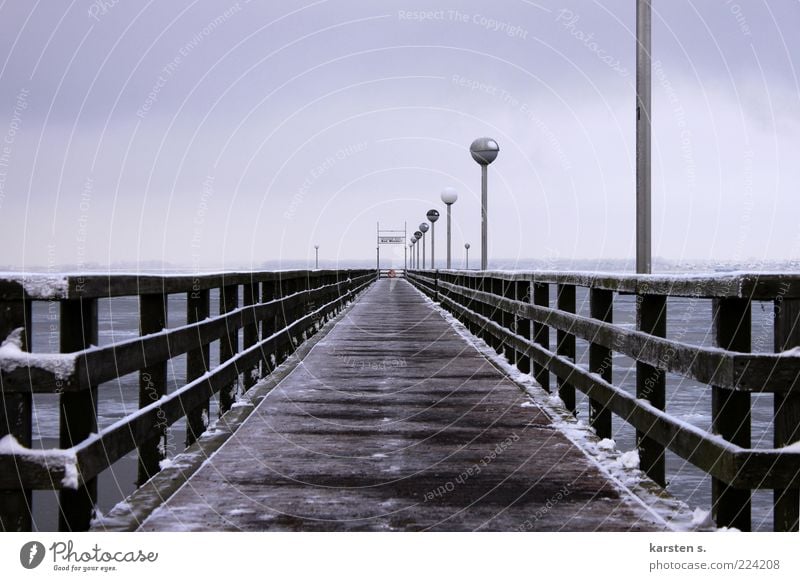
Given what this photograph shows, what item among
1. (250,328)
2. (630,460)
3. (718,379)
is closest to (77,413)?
(718,379)

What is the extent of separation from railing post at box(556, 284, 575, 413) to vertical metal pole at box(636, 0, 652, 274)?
1082mm

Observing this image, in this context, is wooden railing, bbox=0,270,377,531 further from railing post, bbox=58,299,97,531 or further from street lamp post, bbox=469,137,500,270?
street lamp post, bbox=469,137,500,270

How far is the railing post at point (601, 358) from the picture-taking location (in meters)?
5.72

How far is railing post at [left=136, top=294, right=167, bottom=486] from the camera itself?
4738 mm

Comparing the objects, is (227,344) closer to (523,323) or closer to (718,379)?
(523,323)

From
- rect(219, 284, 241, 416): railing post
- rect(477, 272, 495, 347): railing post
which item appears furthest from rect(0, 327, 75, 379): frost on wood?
rect(477, 272, 495, 347): railing post

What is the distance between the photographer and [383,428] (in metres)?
6.33

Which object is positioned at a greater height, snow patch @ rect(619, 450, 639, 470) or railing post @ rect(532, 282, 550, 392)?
railing post @ rect(532, 282, 550, 392)

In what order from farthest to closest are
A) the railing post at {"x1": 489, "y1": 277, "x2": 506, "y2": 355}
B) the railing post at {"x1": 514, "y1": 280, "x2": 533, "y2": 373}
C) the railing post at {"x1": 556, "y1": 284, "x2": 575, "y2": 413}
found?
the railing post at {"x1": 489, "y1": 277, "x2": 506, "y2": 355}, the railing post at {"x1": 514, "y1": 280, "x2": 533, "y2": 373}, the railing post at {"x1": 556, "y1": 284, "x2": 575, "y2": 413}

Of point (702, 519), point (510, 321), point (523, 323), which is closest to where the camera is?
point (702, 519)

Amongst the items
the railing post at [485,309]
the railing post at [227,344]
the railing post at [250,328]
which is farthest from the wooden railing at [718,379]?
the railing post at [485,309]

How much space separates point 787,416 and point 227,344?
4.68 metres
